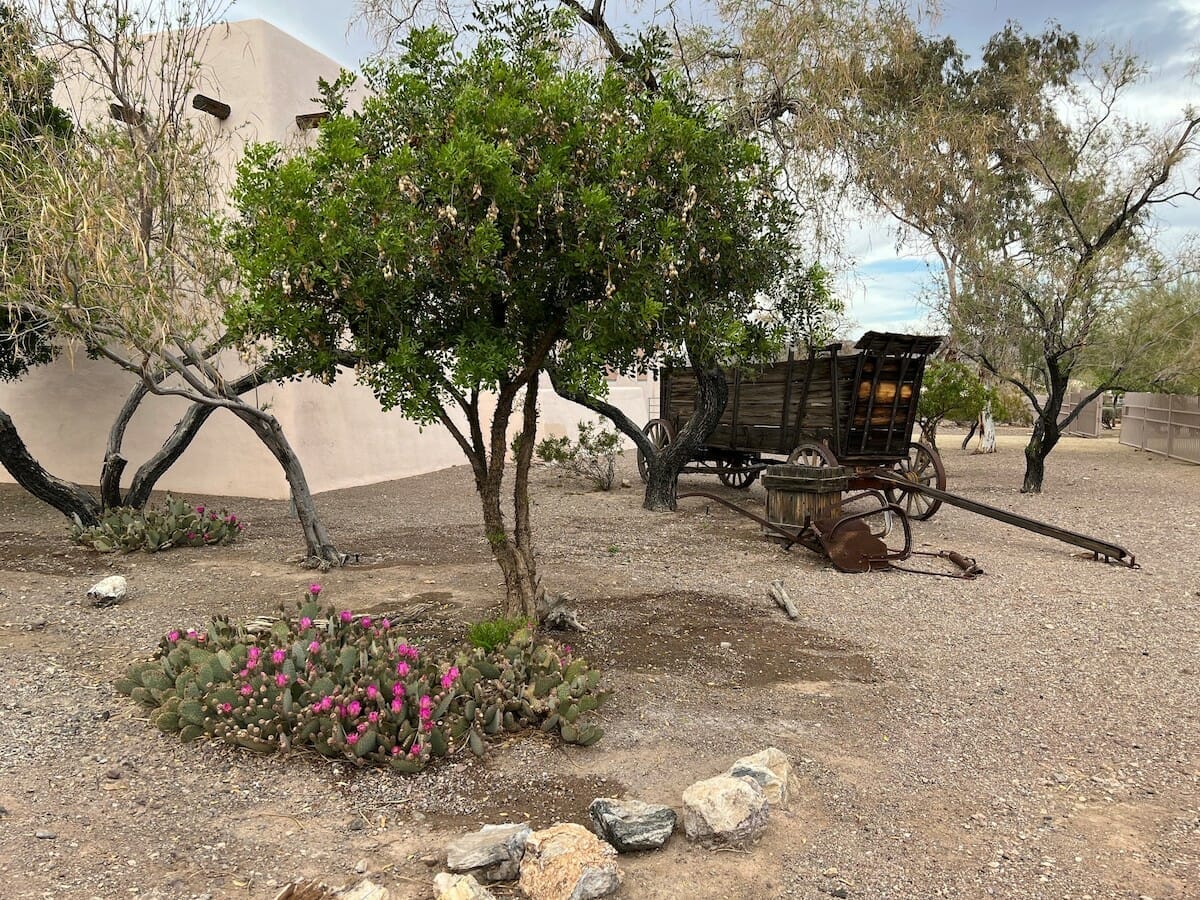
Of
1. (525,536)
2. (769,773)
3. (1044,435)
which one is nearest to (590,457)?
(1044,435)

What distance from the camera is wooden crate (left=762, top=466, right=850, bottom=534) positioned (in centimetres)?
775

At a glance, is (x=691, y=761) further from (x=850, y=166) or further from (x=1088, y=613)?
(x=850, y=166)

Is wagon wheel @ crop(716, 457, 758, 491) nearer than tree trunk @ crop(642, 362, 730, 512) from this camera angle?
No

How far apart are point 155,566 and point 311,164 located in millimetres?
4585

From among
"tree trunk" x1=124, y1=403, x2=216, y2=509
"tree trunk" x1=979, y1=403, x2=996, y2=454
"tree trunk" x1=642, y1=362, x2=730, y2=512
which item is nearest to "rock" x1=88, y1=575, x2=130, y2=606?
"tree trunk" x1=124, y1=403, x2=216, y2=509

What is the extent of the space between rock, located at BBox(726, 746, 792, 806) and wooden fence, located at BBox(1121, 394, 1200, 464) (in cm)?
1742

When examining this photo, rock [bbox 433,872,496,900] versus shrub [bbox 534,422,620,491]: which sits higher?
shrub [bbox 534,422,620,491]

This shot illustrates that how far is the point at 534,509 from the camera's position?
36.4ft

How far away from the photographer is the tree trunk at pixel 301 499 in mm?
7441

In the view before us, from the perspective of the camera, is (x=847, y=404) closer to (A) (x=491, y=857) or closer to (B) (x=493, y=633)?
(B) (x=493, y=633)

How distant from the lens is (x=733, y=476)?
13625 millimetres

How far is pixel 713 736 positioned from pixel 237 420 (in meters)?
9.12

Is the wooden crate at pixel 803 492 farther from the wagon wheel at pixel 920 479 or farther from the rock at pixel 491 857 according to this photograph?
the rock at pixel 491 857

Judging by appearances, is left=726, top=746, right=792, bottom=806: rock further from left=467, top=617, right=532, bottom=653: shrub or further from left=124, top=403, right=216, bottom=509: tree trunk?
left=124, top=403, right=216, bottom=509: tree trunk
